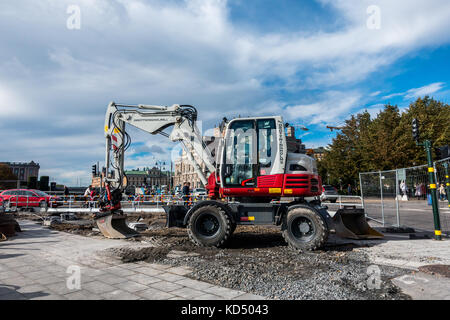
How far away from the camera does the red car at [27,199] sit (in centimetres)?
2142

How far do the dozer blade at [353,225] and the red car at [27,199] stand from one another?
65.4ft

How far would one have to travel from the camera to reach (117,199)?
33.5 ft

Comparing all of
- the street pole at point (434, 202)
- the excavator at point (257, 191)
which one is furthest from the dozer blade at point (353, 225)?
the street pole at point (434, 202)

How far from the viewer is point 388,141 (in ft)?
111

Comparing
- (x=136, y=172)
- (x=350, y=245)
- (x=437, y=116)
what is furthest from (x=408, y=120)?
(x=136, y=172)

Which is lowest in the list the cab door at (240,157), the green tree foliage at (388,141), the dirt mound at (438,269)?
the dirt mound at (438,269)

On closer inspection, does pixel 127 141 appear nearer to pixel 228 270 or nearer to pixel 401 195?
pixel 228 270

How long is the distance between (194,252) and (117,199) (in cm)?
435

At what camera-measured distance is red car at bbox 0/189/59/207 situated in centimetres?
2142

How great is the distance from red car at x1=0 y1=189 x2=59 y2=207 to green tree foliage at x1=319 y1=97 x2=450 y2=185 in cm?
3262

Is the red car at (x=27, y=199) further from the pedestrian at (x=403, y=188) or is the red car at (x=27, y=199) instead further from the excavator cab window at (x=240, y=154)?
the pedestrian at (x=403, y=188)

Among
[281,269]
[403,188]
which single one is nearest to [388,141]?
[403,188]

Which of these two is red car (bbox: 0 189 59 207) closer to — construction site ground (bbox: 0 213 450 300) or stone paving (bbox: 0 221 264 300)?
construction site ground (bbox: 0 213 450 300)

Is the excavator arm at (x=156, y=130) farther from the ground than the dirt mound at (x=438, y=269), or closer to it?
farther from the ground
